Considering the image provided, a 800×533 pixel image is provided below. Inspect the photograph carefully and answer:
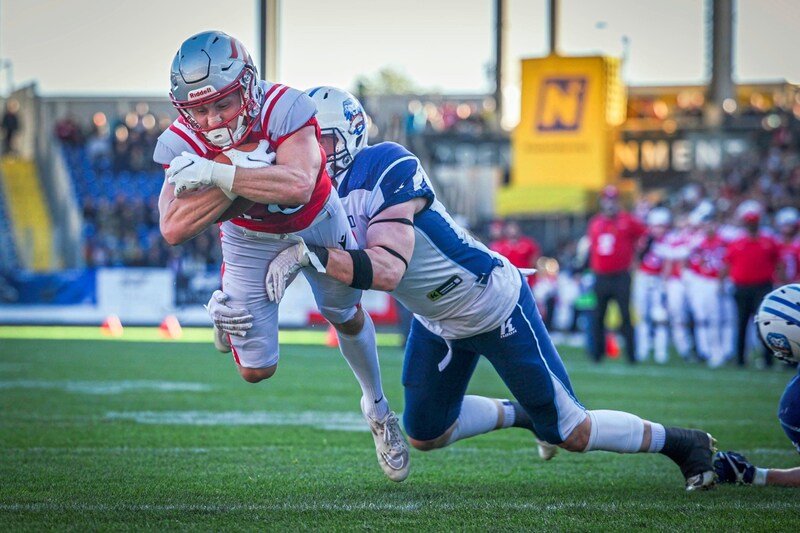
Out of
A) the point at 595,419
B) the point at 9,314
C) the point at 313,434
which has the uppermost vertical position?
the point at 595,419

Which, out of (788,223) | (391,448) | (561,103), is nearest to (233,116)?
(391,448)

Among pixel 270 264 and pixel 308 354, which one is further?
pixel 308 354

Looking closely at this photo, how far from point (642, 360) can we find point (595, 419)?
9.94 metres

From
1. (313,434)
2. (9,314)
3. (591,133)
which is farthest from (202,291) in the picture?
(313,434)

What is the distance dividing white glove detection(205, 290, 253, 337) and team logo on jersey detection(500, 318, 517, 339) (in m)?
1.02

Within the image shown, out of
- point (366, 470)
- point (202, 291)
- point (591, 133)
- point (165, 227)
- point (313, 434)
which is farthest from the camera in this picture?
point (591, 133)

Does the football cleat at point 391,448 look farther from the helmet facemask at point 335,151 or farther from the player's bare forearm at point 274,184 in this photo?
the player's bare forearm at point 274,184

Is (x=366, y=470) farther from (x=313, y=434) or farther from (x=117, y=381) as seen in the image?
(x=117, y=381)

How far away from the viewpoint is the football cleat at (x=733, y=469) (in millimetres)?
5137

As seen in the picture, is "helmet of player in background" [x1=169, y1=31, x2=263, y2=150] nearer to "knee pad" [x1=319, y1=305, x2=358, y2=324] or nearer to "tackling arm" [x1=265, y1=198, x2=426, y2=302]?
"tackling arm" [x1=265, y1=198, x2=426, y2=302]

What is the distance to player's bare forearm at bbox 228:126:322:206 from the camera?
4082mm

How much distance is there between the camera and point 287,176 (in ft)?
13.5

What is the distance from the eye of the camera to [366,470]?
18.2 feet

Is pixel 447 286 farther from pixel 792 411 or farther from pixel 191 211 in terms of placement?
pixel 792 411
